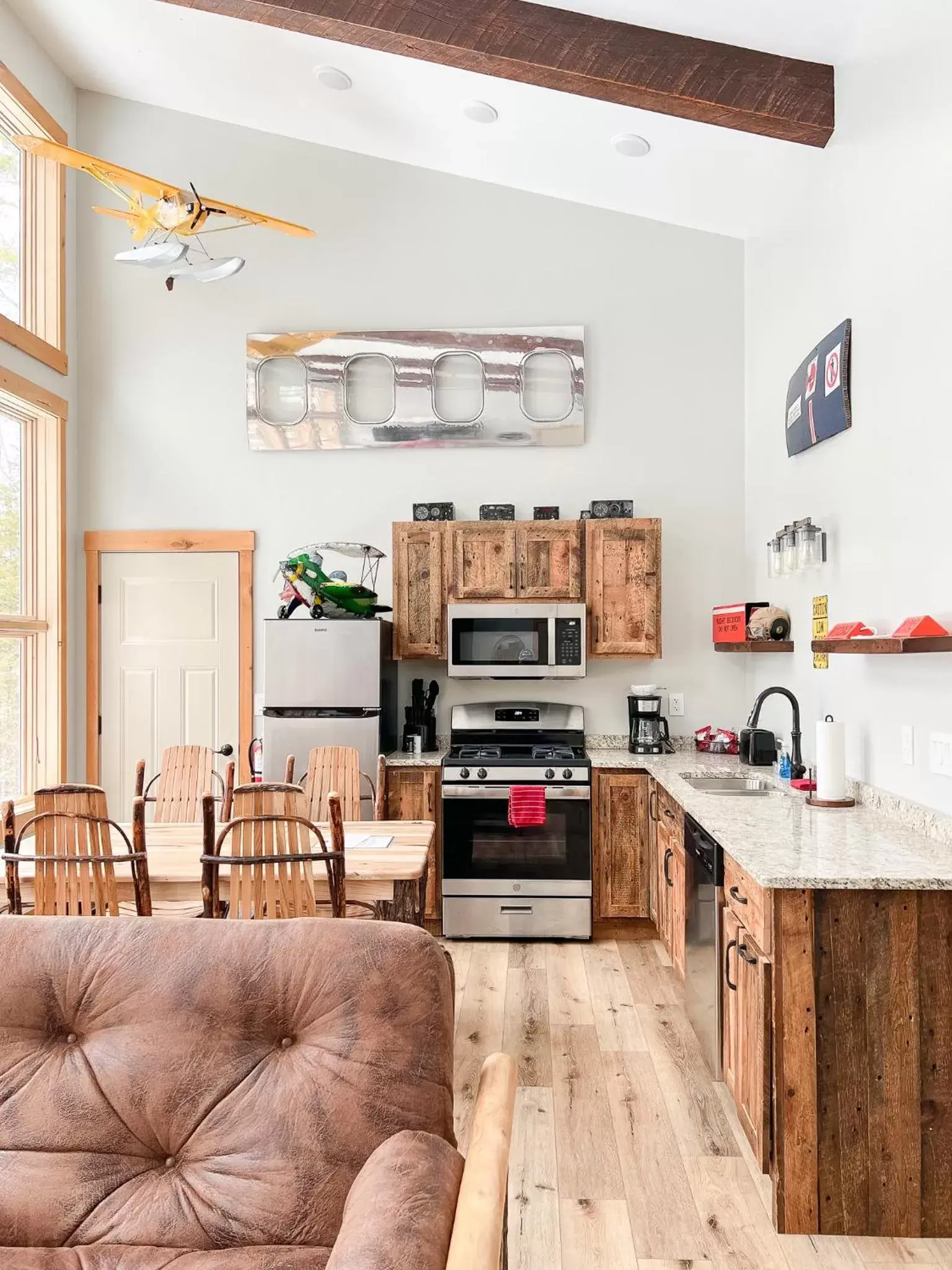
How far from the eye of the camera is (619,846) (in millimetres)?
4531

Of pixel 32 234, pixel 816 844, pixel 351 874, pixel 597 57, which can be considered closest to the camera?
pixel 816 844

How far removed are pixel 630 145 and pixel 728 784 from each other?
302 cm

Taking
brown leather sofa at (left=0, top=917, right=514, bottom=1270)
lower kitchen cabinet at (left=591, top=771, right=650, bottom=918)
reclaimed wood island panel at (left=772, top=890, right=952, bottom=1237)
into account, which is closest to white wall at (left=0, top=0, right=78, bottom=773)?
lower kitchen cabinet at (left=591, top=771, right=650, bottom=918)

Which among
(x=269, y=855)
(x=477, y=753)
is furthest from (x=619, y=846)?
(x=269, y=855)

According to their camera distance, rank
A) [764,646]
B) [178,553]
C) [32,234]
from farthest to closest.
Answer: [178,553], [32,234], [764,646]

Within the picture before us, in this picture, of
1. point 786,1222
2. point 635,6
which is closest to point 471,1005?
point 786,1222

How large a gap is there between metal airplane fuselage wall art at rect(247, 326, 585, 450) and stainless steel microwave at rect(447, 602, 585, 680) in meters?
1.04

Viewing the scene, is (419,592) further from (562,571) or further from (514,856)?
(514,856)

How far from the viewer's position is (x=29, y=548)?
502 centimetres

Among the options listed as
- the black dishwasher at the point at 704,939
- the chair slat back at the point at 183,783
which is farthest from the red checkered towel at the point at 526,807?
the chair slat back at the point at 183,783

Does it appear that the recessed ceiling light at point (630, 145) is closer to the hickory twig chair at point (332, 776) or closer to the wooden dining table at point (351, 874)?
the hickory twig chair at point (332, 776)

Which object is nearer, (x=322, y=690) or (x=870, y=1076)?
(x=870, y=1076)

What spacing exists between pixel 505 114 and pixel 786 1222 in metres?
4.52

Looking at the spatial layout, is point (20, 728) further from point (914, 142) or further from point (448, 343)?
point (914, 142)
